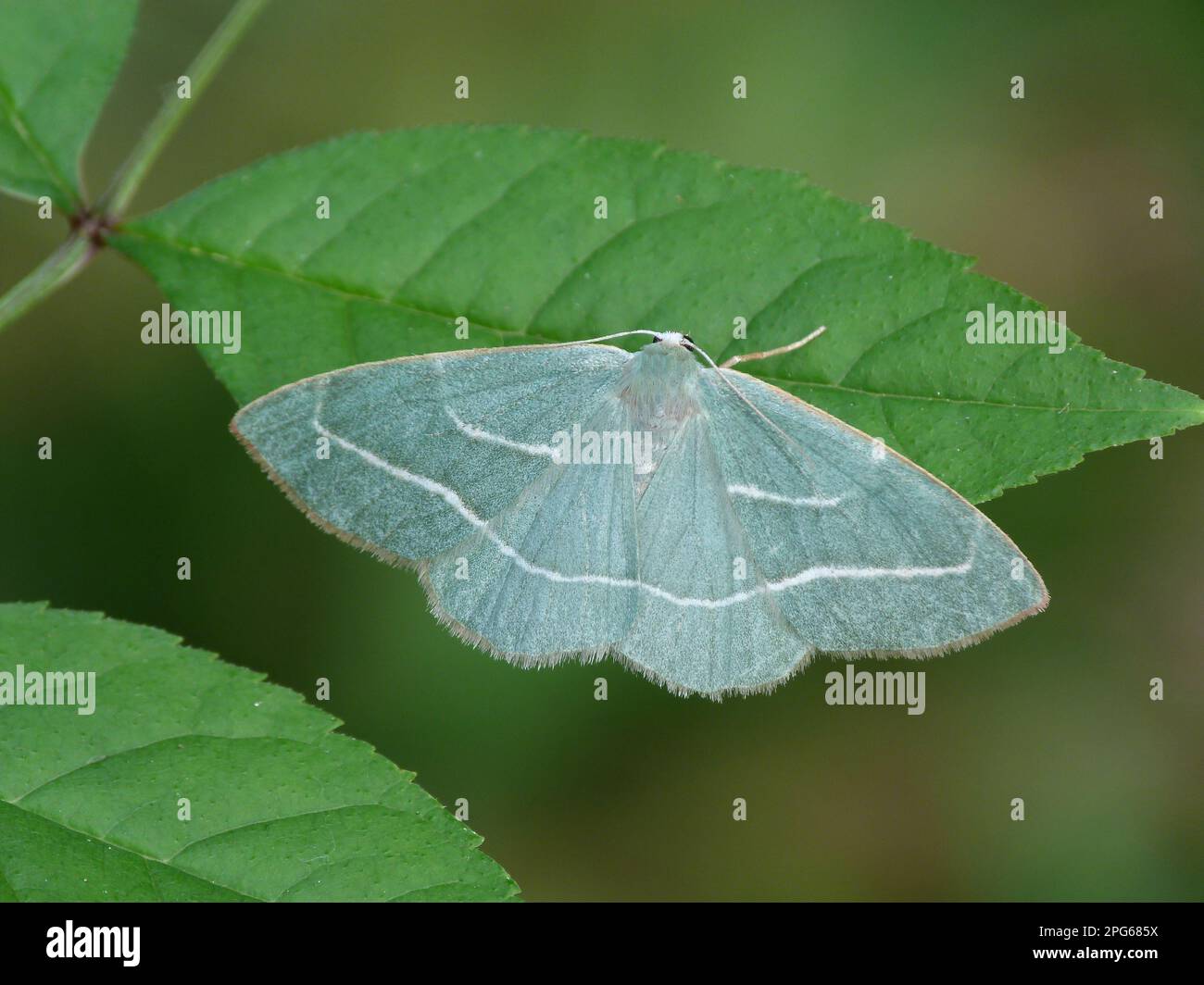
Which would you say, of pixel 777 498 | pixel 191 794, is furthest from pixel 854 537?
pixel 191 794

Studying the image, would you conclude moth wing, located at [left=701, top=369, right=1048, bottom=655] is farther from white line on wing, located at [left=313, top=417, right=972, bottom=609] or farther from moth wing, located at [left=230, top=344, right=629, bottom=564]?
moth wing, located at [left=230, top=344, right=629, bottom=564]

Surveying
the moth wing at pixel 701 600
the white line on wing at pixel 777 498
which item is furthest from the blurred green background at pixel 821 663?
the white line on wing at pixel 777 498

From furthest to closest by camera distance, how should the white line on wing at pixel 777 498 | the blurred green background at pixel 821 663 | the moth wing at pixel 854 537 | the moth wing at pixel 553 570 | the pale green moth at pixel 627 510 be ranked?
the blurred green background at pixel 821 663 → the moth wing at pixel 553 570 → the white line on wing at pixel 777 498 → the pale green moth at pixel 627 510 → the moth wing at pixel 854 537

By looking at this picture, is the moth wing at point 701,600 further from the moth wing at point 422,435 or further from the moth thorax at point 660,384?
the moth wing at point 422,435

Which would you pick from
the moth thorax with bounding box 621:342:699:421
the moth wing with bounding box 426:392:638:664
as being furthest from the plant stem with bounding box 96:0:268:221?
the moth thorax with bounding box 621:342:699:421

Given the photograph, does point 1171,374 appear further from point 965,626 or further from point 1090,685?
point 965,626

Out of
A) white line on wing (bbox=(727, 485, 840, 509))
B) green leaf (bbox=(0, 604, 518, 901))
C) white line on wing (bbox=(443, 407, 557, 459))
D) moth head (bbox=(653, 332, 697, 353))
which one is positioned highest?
moth head (bbox=(653, 332, 697, 353))

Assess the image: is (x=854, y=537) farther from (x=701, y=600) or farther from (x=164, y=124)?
(x=164, y=124)
